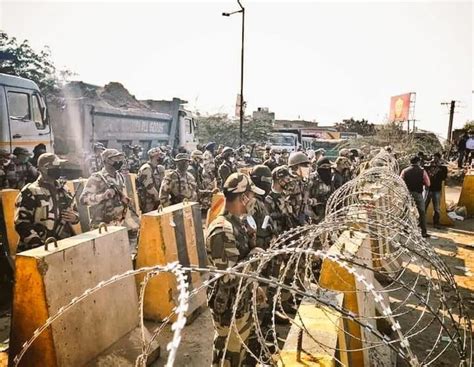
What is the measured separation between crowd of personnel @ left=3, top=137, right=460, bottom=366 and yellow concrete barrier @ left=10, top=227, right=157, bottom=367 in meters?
1.07

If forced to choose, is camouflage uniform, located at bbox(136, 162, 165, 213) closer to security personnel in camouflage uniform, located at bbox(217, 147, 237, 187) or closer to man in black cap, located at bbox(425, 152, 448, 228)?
security personnel in camouflage uniform, located at bbox(217, 147, 237, 187)

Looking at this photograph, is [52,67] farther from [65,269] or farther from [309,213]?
[65,269]

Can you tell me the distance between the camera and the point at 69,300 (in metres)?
3.11

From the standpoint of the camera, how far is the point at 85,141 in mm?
11938

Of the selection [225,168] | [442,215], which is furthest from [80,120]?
[442,215]

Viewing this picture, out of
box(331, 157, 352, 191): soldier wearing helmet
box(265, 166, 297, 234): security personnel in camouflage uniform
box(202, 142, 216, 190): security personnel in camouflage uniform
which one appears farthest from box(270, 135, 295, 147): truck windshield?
box(265, 166, 297, 234): security personnel in camouflage uniform

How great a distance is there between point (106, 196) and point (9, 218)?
5.42ft

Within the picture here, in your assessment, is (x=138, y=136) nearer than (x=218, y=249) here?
No

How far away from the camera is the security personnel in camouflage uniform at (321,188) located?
23.0 ft

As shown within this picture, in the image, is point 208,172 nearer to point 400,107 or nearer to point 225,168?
point 225,168

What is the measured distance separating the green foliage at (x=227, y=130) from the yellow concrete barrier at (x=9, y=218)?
79.5ft

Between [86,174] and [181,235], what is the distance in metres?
7.77

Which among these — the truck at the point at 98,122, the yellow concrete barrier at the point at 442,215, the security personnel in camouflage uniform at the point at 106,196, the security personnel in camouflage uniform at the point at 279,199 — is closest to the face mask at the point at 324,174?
the security personnel in camouflage uniform at the point at 279,199

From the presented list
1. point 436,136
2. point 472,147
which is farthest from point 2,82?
point 436,136
